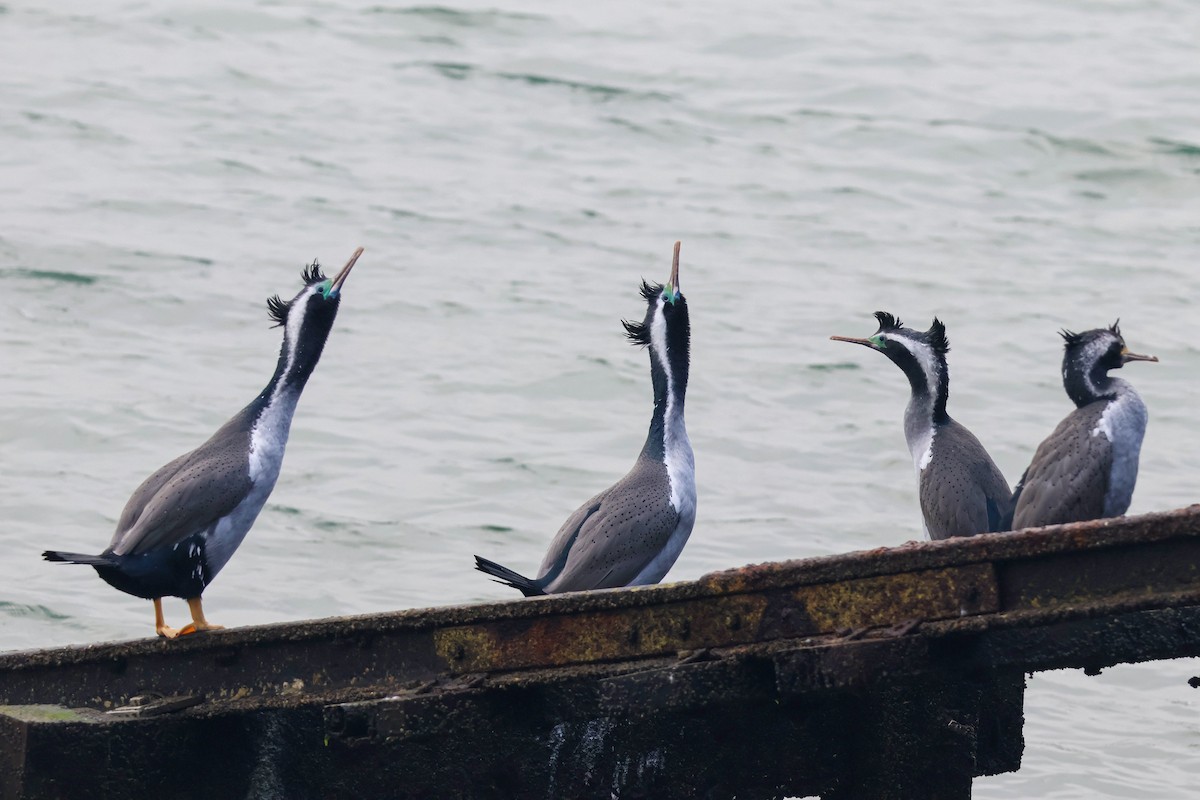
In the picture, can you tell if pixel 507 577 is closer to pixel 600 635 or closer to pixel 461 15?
pixel 600 635

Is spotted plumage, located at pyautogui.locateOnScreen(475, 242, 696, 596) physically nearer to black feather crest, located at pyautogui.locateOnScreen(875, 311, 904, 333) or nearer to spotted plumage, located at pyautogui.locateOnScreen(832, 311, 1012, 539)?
spotted plumage, located at pyautogui.locateOnScreen(832, 311, 1012, 539)

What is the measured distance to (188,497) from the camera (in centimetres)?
769

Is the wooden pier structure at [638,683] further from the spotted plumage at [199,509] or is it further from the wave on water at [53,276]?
the wave on water at [53,276]

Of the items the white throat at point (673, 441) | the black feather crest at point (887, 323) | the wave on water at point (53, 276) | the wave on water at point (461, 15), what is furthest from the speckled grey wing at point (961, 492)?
the wave on water at point (461, 15)

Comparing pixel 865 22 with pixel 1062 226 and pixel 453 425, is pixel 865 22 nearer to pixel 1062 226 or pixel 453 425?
pixel 1062 226

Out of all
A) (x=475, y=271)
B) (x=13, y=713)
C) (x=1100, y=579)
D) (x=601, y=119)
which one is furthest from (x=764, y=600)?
(x=601, y=119)

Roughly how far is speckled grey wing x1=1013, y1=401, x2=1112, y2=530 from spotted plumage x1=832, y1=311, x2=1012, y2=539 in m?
0.49

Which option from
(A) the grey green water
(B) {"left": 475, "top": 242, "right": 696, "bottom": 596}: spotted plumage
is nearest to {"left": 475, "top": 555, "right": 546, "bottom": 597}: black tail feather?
(B) {"left": 475, "top": 242, "right": 696, "bottom": 596}: spotted plumage

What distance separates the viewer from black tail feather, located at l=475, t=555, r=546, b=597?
7473 millimetres

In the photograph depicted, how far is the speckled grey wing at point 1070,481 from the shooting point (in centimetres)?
768

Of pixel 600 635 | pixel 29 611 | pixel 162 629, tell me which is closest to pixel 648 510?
pixel 162 629

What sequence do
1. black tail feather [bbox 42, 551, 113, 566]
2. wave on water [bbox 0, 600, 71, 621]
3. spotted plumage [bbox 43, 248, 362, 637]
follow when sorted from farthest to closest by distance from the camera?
1. wave on water [bbox 0, 600, 71, 621]
2. spotted plumage [bbox 43, 248, 362, 637]
3. black tail feather [bbox 42, 551, 113, 566]

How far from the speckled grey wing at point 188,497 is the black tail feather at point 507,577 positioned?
99 centimetres

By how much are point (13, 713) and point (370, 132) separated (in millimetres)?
16631
